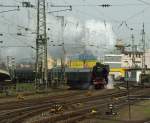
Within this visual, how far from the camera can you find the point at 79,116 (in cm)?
2453

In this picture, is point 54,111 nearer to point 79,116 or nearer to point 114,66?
point 79,116

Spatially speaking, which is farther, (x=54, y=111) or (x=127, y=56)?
(x=127, y=56)

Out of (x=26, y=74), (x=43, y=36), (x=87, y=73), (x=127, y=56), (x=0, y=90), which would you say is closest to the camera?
(x=0, y=90)

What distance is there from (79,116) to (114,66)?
464 feet

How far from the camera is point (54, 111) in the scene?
88.2 feet

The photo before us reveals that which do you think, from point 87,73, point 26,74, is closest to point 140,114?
point 87,73

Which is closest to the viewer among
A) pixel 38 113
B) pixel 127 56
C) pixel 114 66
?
pixel 38 113

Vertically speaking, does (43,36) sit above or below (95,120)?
above

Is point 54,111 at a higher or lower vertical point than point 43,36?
lower

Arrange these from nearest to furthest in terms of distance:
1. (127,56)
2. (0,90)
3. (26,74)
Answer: (0,90) < (26,74) < (127,56)

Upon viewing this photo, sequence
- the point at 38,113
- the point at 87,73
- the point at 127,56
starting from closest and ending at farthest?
the point at 38,113 < the point at 87,73 < the point at 127,56

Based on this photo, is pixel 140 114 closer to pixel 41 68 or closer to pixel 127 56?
pixel 41 68

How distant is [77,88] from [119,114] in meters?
39.6

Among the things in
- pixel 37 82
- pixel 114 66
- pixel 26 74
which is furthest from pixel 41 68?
pixel 114 66
